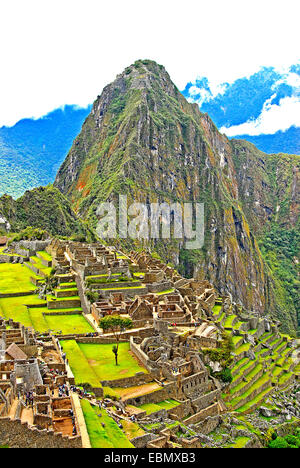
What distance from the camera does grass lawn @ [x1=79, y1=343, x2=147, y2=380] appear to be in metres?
31.3

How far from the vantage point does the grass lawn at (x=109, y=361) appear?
103 ft

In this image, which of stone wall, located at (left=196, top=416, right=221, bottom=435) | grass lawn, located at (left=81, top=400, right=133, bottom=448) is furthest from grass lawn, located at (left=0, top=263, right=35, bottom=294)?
grass lawn, located at (left=81, top=400, right=133, bottom=448)

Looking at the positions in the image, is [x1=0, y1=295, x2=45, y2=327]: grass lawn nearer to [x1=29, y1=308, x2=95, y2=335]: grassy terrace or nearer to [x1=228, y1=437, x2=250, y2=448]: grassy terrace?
[x1=29, y1=308, x2=95, y2=335]: grassy terrace

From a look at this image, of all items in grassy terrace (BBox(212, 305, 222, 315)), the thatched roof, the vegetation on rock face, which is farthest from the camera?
grassy terrace (BBox(212, 305, 222, 315))

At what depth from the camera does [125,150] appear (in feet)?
533

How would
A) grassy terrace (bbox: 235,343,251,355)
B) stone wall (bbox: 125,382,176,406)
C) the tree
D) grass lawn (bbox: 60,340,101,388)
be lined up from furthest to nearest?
grassy terrace (bbox: 235,343,251,355)
the tree
grass lawn (bbox: 60,340,101,388)
stone wall (bbox: 125,382,176,406)

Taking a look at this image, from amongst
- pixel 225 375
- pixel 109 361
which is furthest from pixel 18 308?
pixel 225 375

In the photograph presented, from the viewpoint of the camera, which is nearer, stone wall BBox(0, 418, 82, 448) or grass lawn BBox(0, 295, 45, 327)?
stone wall BBox(0, 418, 82, 448)

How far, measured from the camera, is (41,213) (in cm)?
11131

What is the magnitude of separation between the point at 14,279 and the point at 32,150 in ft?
316

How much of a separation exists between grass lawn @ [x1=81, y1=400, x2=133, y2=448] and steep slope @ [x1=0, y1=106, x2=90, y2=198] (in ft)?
344

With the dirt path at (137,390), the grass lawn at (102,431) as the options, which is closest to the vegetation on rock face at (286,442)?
the dirt path at (137,390)

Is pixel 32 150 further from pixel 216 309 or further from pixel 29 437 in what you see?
pixel 29 437
